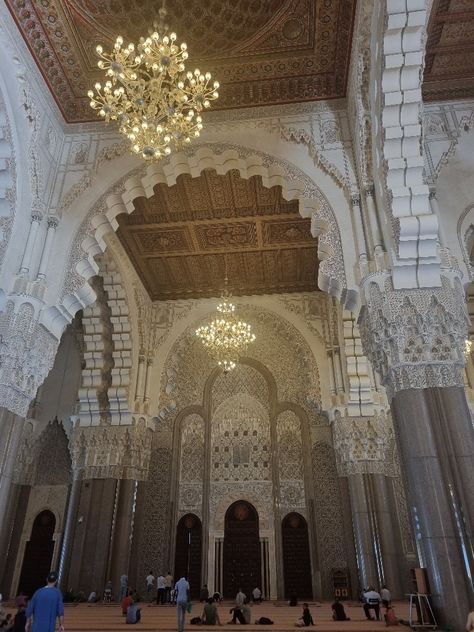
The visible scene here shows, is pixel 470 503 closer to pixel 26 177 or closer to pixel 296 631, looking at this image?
pixel 296 631

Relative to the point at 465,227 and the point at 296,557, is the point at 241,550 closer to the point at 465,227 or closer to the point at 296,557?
the point at 296,557

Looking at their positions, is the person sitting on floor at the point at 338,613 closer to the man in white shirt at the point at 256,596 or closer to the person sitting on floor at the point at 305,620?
the person sitting on floor at the point at 305,620

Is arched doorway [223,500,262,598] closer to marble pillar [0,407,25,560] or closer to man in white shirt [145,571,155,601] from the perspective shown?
man in white shirt [145,571,155,601]

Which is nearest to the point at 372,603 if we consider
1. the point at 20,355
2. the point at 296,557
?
the point at 296,557

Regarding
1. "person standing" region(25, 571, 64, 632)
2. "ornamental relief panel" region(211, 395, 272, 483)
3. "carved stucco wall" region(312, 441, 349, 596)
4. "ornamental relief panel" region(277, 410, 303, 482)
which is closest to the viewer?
"person standing" region(25, 571, 64, 632)

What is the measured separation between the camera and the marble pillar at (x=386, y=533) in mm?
8461

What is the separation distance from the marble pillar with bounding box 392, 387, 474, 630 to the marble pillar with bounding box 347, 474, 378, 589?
453 cm

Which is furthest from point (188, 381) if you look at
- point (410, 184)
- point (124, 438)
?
point (410, 184)

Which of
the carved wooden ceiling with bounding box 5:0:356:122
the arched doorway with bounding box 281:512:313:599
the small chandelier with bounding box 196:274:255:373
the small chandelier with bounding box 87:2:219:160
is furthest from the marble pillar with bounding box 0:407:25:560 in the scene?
the arched doorway with bounding box 281:512:313:599

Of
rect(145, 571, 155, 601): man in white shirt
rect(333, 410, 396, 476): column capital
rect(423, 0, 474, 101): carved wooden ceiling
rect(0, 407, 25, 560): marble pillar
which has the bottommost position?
rect(145, 571, 155, 601): man in white shirt

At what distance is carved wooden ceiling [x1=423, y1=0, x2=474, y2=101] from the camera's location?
6027 mm

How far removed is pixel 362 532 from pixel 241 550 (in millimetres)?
2943

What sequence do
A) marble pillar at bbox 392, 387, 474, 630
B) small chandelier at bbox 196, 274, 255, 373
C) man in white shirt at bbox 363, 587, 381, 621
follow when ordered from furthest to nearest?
small chandelier at bbox 196, 274, 255, 373, man in white shirt at bbox 363, 587, 381, 621, marble pillar at bbox 392, 387, 474, 630

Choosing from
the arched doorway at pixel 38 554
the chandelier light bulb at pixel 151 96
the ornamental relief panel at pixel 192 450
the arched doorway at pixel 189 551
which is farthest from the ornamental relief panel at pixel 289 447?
the chandelier light bulb at pixel 151 96
